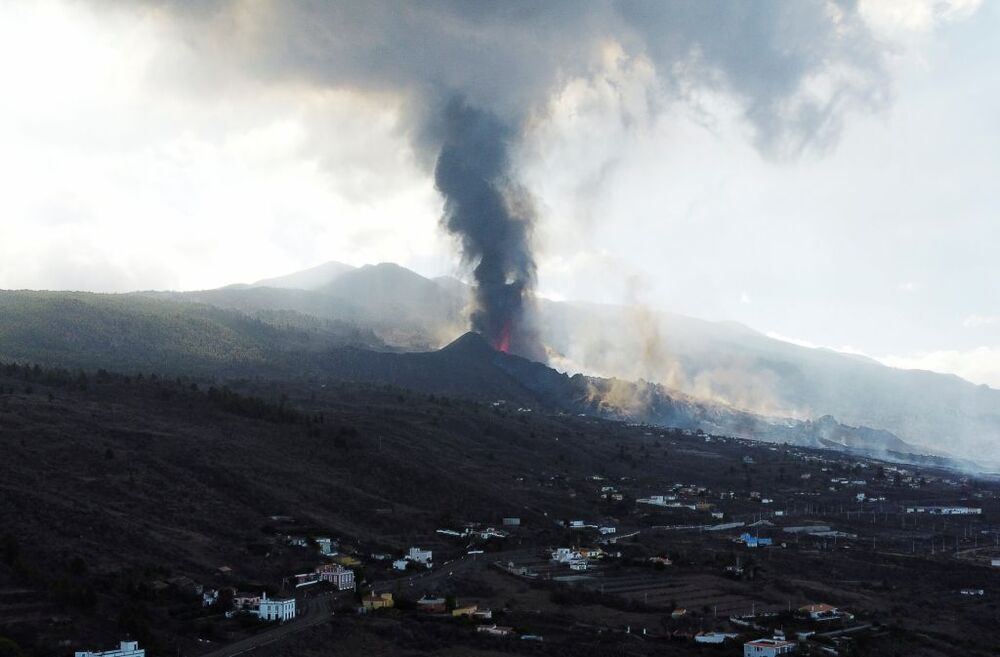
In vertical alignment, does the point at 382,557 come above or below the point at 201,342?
below

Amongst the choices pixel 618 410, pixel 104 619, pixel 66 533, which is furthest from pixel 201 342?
pixel 104 619

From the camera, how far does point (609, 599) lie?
60562 millimetres

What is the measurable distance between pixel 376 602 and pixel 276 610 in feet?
19.6

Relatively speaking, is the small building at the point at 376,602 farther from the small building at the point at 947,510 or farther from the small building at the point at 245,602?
the small building at the point at 947,510

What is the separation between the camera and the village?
5228 cm

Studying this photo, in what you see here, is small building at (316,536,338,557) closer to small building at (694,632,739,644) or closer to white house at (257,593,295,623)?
white house at (257,593,295,623)

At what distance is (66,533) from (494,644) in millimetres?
24419

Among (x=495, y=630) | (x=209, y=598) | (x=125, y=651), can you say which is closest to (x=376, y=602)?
(x=495, y=630)

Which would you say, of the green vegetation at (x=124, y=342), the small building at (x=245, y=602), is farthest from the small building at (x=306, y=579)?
the green vegetation at (x=124, y=342)

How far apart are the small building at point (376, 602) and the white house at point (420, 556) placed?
12.2 m

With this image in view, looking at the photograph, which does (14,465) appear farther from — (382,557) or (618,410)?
(618,410)

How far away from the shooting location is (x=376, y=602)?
182 feet

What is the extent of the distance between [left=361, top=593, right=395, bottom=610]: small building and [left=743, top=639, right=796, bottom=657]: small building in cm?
1846

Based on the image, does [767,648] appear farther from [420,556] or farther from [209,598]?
[420,556]
